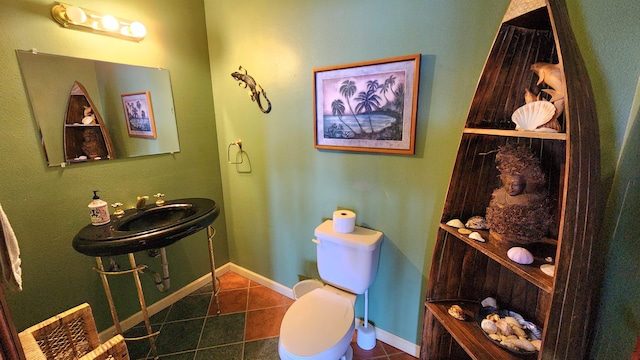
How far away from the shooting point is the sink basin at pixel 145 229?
4.08 ft

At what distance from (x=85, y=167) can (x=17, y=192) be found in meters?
0.30

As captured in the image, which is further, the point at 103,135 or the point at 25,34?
the point at 103,135

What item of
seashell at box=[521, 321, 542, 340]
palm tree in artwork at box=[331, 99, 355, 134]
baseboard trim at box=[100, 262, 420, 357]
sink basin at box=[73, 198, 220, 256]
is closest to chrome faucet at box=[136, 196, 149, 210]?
sink basin at box=[73, 198, 220, 256]

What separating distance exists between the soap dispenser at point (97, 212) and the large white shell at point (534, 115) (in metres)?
2.02

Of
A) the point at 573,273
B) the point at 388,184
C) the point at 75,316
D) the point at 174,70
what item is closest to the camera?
the point at 573,273

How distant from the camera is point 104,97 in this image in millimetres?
1561

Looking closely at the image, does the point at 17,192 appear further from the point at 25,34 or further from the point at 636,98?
the point at 636,98

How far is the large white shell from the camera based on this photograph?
778mm

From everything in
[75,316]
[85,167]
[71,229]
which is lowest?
[75,316]

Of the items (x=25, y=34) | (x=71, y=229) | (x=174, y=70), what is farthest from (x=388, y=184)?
(x=25, y=34)

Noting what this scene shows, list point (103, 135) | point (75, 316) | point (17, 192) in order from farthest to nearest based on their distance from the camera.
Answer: point (103, 135) < point (17, 192) < point (75, 316)

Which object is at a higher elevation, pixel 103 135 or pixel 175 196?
pixel 103 135

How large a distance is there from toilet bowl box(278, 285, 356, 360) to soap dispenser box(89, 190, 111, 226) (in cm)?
118

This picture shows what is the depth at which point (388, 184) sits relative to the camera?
1.45 meters
